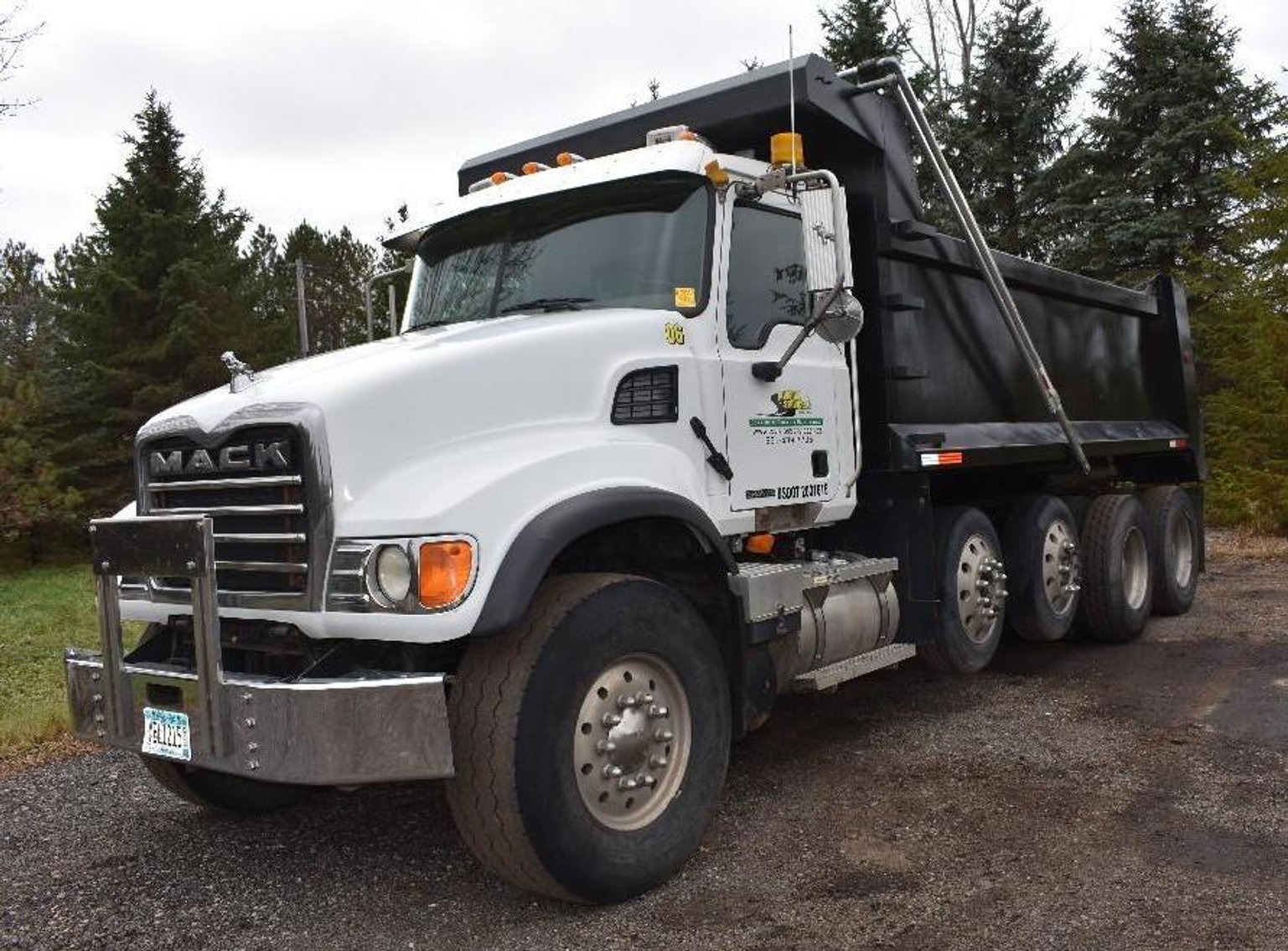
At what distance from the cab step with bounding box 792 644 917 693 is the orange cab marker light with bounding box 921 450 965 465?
97 centimetres

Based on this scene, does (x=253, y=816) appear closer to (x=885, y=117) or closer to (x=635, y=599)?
(x=635, y=599)

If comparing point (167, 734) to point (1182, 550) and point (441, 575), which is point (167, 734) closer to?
point (441, 575)

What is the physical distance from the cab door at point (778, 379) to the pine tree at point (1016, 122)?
18.7 meters

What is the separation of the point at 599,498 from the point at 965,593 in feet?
11.0

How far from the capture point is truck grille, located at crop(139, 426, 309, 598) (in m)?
3.64

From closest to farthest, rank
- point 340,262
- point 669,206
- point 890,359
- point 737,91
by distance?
1. point 669,206
2. point 737,91
3. point 890,359
4. point 340,262

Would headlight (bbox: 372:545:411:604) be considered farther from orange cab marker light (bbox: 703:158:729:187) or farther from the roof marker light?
the roof marker light

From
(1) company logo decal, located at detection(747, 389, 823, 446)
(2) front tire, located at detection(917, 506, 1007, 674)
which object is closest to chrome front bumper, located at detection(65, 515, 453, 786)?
(1) company logo decal, located at detection(747, 389, 823, 446)

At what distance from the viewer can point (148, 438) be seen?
414 centimetres

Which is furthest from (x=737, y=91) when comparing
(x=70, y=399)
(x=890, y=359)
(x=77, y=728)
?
(x=70, y=399)

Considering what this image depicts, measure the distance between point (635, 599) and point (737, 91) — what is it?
289 cm

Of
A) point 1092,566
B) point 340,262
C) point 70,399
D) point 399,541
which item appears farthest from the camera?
point 340,262

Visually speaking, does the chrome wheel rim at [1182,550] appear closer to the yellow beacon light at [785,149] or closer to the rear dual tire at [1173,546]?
the rear dual tire at [1173,546]

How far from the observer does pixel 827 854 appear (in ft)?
13.8
